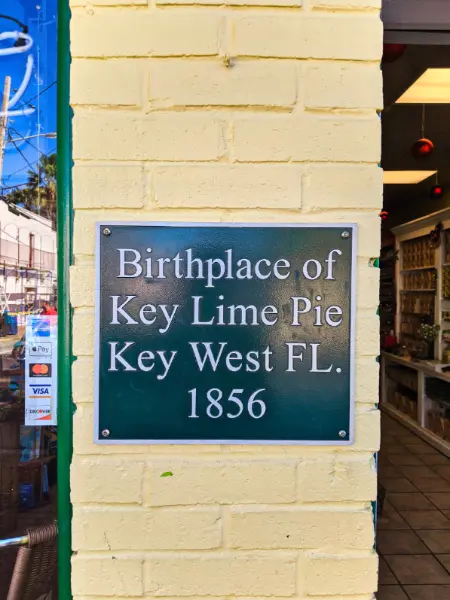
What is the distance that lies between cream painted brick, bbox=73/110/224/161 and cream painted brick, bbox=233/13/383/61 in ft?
0.78

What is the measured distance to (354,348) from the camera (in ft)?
4.70

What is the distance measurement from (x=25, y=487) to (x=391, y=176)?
6521 millimetres

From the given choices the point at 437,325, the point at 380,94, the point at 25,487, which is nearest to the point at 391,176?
the point at 437,325

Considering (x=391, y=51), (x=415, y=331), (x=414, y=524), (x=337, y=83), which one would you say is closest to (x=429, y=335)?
(x=415, y=331)

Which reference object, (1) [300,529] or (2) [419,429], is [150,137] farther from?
(2) [419,429]

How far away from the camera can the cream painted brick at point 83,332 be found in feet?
4.70

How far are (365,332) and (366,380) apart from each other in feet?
0.44

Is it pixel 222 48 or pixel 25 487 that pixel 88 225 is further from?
pixel 25 487

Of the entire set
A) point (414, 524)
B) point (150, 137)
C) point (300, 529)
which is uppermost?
A: point (150, 137)

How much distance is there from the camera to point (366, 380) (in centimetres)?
144

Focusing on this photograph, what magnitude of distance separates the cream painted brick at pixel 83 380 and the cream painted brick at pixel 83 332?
2 cm

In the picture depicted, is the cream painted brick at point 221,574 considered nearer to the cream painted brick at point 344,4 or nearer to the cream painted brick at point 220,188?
the cream painted brick at point 220,188

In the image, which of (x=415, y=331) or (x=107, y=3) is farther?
(x=415, y=331)

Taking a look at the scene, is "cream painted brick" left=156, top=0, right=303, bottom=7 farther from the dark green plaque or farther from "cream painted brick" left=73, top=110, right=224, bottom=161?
the dark green plaque
